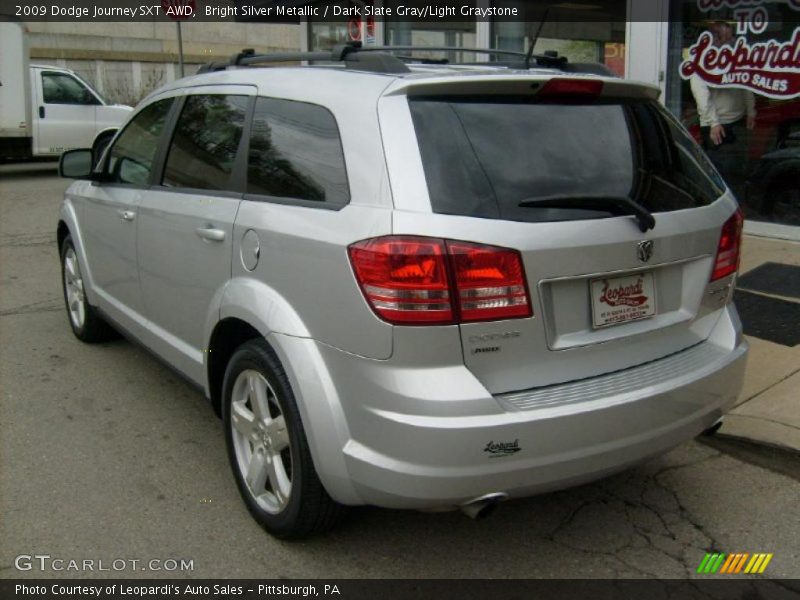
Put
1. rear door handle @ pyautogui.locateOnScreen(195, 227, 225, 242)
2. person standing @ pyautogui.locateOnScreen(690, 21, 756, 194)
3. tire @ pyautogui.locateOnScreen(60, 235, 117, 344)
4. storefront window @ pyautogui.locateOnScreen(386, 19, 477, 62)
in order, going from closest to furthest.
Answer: rear door handle @ pyautogui.locateOnScreen(195, 227, 225, 242) → tire @ pyautogui.locateOnScreen(60, 235, 117, 344) → person standing @ pyautogui.locateOnScreen(690, 21, 756, 194) → storefront window @ pyautogui.locateOnScreen(386, 19, 477, 62)

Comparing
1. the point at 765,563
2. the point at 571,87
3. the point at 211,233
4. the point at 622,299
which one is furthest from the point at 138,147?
the point at 765,563

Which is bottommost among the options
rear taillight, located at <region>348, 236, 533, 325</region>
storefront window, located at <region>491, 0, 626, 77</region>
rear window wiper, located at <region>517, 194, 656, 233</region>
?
rear taillight, located at <region>348, 236, 533, 325</region>

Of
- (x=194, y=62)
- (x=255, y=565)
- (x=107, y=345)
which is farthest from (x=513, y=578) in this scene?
(x=194, y=62)

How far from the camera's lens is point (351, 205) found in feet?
8.86

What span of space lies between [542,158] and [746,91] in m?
5.94

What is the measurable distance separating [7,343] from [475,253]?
4330 mm

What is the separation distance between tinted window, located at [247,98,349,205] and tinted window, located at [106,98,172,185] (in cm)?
110

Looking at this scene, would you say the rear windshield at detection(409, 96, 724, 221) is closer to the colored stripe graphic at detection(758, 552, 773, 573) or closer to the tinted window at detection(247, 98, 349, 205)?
the tinted window at detection(247, 98, 349, 205)

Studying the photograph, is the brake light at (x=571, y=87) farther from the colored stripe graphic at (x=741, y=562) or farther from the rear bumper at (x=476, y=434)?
the colored stripe graphic at (x=741, y=562)

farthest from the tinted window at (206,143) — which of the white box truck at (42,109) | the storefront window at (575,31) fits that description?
the white box truck at (42,109)

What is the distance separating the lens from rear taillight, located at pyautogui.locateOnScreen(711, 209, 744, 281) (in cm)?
312

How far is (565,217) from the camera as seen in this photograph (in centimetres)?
265

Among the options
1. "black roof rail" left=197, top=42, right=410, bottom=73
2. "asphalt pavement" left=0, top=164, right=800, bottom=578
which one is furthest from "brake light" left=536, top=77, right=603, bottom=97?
"asphalt pavement" left=0, top=164, right=800, bottom=578

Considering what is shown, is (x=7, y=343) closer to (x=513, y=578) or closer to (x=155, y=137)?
(x=155, y=137)
